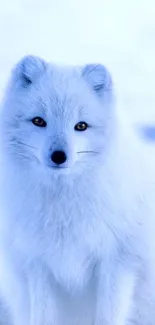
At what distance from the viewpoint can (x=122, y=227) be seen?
145 centimetres

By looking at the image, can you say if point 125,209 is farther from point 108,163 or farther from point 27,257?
point 27,257

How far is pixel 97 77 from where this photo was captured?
1.43m

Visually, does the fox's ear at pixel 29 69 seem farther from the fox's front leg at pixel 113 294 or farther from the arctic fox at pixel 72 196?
the fox's front leg at pixel 113 294

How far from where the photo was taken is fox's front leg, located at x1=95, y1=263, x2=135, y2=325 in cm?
149

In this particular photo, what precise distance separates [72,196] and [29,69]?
13.1 inches

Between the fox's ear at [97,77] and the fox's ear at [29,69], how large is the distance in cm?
11

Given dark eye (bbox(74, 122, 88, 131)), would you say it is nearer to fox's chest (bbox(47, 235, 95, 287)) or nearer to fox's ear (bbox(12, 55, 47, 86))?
fox's ear (bbox(12, 55, 47, 86))

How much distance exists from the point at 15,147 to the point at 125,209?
318 millimetres

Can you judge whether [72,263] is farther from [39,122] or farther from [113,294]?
[39,122]

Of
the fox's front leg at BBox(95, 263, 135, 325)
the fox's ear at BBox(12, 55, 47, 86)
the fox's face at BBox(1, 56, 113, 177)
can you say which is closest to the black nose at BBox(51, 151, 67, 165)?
the fox's face at BBox(1, 56, 113, 177)

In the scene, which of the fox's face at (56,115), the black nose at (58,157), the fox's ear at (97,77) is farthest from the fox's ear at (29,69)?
the black nose at (58,157)

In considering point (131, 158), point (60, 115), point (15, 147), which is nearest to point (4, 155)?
point (15, 147)

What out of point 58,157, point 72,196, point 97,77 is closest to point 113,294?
point 72,196

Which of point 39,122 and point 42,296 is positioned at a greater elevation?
point 39,122
